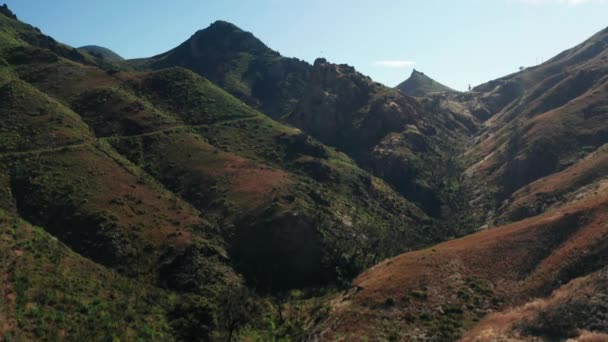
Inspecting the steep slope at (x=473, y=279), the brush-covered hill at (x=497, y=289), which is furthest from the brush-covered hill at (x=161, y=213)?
the brush-covered hill at (x=497, y=289)

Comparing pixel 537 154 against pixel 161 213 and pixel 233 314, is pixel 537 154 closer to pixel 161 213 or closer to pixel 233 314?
pixel 161 213

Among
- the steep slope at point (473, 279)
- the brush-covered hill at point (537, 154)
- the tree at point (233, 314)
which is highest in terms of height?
the brush-covered hill at point (537, 154)

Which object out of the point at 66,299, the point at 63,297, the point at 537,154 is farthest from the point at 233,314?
the point at 537,154

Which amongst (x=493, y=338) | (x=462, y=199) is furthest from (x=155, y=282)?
(x=462, y=199)

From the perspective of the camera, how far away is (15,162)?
96.1m

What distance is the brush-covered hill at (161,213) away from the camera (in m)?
57.3

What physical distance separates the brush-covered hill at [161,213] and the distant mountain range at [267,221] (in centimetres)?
39

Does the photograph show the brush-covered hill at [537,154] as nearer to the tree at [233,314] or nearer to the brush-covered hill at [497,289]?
the brush-covered hill at [497,289]

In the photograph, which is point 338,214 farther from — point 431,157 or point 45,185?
point 431,157

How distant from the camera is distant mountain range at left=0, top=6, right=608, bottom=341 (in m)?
55.5

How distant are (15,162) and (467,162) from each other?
158988 mm

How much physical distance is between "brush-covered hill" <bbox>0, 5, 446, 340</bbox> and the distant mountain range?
395 millimetres

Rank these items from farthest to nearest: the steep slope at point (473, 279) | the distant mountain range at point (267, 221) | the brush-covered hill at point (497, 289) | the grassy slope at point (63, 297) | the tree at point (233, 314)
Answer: the tree at point (233, 314) < the steep slope at point (473, 279) < the distant mountain range at point (267, 221) < the brush-covered hill at point (497, 289) < the grassy slope at point (63, 297)

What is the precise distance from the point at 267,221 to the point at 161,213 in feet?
75.3
